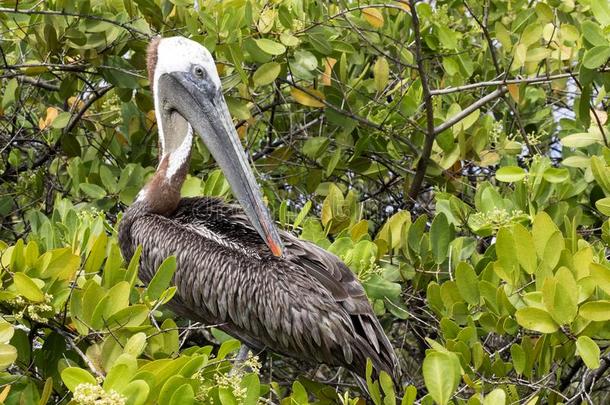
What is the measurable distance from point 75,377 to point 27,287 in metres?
0.46

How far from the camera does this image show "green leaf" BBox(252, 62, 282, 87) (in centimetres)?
514

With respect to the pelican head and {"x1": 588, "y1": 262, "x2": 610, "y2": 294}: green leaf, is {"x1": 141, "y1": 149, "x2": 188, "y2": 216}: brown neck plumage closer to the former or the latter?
the pelican head

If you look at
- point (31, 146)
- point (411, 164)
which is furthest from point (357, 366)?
point (31, 146)

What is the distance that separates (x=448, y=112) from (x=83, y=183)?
1.98 meters

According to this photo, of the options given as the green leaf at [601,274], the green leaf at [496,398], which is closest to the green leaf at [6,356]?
the green leaf at [496,398]

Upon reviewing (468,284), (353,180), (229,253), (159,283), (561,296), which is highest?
(159,283)

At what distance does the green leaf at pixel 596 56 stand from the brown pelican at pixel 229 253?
1.45 m

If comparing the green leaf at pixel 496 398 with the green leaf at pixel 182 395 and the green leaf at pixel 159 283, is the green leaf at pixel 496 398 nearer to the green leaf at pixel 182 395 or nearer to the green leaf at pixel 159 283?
the green leaf at pixel 182 395

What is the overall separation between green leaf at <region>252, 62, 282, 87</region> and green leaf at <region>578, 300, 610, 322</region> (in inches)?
88.1

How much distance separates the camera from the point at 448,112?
5488 mm

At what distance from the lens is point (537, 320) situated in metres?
3.53

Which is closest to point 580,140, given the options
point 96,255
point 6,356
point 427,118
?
point 427,118

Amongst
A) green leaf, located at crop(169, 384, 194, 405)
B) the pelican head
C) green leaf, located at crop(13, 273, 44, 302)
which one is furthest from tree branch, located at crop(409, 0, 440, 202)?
green leaf, located at crop(169, 384, 194, 405)

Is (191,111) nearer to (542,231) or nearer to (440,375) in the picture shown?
(542,231)
